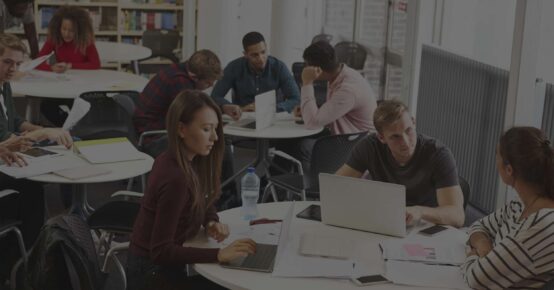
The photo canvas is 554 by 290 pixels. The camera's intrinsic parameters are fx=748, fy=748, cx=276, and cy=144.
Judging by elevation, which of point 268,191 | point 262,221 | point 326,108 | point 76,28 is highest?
point 76,28

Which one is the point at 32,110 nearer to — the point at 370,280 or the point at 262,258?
the point at 262,258

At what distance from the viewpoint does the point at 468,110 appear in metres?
5.14

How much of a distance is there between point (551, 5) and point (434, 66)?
152 cm

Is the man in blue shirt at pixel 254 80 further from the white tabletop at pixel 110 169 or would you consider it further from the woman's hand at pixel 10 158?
the woman's hand at pixel 10 158

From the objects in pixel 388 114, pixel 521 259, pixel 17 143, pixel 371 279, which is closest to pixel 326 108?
pixel 388 114

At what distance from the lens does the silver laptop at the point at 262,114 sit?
4625 mm

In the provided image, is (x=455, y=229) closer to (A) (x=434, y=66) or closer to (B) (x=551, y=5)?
(B) (x=551, y=5)

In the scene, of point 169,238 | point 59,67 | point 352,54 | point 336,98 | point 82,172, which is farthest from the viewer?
point 352,54

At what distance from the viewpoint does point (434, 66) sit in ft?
18.9

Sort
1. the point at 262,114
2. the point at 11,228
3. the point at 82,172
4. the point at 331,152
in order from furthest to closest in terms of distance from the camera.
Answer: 1. the point at 262,114
2. the point at 331,152
3. the point at 82,172
4. the point at 11,228

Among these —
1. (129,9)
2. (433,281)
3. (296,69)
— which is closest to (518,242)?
(433,281)

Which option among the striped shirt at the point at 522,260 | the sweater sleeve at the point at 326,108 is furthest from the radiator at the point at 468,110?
the striped shirt at the point at 522,260

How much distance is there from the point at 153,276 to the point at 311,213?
78 centimetres

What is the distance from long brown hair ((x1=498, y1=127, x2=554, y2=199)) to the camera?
2.38 metres
